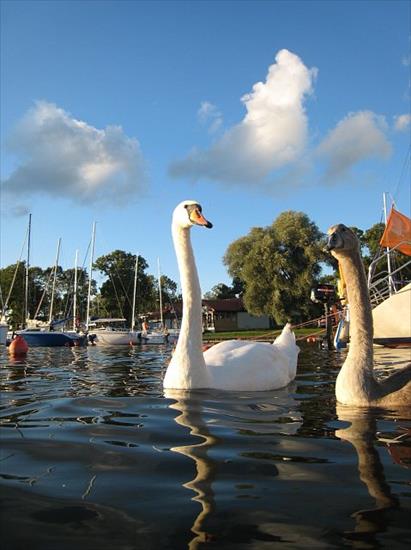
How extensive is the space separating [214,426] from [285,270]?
50.0 metres

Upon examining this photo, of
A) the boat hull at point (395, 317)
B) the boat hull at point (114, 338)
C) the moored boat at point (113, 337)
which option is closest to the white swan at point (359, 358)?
the boat hull at point (395, 317)

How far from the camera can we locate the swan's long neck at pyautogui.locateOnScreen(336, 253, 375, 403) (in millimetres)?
4875

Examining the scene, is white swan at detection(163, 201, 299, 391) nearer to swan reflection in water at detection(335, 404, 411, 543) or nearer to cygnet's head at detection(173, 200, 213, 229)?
cygnet's head at detection(173, 200, 213, 229)

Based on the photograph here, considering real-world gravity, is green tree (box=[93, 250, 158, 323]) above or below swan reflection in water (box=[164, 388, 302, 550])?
above

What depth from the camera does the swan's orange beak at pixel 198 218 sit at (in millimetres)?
6070

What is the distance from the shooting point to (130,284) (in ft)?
282

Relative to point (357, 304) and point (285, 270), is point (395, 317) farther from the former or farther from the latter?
point (285, 270)

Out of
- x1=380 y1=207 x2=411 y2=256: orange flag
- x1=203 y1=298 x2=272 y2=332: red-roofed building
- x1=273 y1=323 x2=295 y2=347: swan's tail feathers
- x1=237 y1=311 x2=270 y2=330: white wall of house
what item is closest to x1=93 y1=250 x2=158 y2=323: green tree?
x1=203 y1=298 x2=272 y2=332: red-roofed building

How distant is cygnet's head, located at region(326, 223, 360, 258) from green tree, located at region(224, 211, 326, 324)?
4702 cm

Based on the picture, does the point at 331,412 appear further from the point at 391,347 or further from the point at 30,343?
the point at 30,343

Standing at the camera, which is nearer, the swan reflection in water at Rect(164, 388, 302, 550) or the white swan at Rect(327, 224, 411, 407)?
the swan reflection in water at Rect(164, 388, 302, 550)

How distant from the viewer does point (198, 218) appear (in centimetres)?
620

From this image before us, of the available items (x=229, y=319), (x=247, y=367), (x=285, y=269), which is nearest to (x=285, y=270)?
(x=285, y=269)

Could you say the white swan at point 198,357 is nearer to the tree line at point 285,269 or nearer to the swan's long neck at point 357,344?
the swan's long neck at point 357,344
